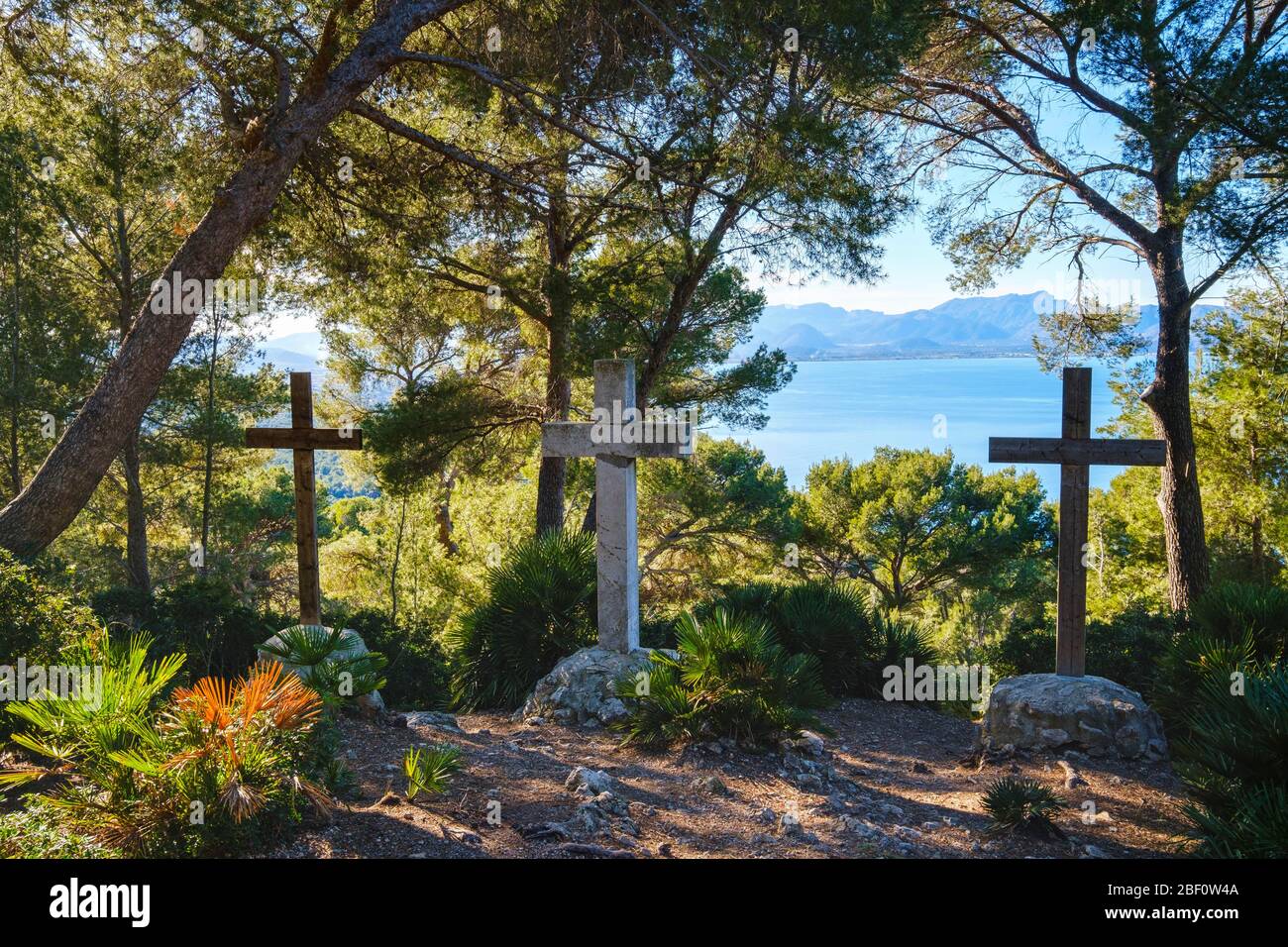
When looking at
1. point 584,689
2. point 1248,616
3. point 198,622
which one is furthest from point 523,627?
point 1248,616

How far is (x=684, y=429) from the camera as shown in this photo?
298 inches

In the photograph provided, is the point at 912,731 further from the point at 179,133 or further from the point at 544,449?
the point at 179,133

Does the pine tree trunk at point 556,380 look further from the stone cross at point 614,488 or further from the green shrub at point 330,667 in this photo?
the green shrub at point 330,667

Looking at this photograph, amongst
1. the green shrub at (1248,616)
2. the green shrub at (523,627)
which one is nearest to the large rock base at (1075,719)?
the green shrub at (1248,616)

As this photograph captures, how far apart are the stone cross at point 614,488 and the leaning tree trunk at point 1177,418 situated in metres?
7.57

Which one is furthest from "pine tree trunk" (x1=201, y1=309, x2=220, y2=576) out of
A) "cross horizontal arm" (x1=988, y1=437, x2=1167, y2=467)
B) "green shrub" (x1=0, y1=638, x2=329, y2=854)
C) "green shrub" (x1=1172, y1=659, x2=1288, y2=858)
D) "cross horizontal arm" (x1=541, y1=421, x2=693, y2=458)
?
"green shrub" (x1=1172, y1=659, x2=1288, y2=858)

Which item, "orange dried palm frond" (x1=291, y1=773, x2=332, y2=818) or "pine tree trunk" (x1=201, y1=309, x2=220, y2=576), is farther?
"pine tree trunk" (x1=201, y1=309, x2=220, y2=576)

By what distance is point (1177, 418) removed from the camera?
38.2 feet

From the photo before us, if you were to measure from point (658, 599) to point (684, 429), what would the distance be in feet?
45.1

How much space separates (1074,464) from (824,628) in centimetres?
275

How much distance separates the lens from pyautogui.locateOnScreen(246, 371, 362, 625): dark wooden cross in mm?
7879

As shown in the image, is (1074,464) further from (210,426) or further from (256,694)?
(210,426)

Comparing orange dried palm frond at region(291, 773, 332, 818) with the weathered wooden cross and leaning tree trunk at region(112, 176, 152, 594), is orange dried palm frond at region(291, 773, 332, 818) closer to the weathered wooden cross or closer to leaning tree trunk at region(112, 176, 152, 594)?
the weathered wooden cross

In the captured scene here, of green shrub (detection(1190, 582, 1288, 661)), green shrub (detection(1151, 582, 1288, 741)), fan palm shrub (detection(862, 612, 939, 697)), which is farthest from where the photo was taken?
fan palm shrub (detection(862, 612, 939, 697))
